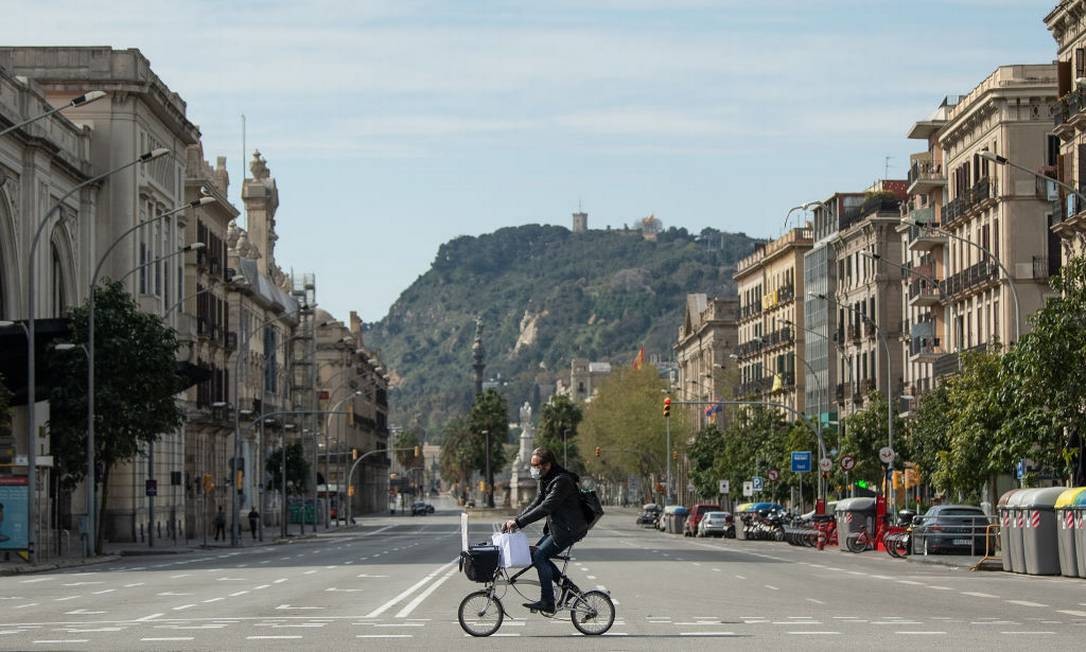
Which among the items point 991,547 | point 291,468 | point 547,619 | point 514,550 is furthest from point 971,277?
point 514,550

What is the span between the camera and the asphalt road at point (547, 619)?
20.8m

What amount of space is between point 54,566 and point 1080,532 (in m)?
24.2

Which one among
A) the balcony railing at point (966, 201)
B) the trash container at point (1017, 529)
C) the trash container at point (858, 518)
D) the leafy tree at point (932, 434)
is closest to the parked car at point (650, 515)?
the balcony railing at point (966, 201)

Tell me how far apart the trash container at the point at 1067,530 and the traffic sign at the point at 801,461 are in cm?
4952

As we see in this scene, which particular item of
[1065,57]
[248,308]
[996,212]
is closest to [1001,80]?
[996,212]

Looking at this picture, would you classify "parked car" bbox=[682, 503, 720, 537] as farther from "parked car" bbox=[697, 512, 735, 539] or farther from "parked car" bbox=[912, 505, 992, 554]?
"parked car" bbox=[912, 505, 992, 554]

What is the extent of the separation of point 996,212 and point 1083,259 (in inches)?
1245

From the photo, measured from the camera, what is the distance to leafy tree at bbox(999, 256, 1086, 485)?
43.3 m

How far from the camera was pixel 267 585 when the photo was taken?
3581cm

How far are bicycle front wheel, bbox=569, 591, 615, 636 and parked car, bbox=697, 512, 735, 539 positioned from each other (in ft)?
229

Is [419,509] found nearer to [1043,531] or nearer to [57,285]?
[57,285]

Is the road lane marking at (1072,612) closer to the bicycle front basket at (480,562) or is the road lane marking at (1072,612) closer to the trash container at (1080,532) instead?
the bicycle front basket at (480,562)

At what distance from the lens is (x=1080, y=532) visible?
125ft

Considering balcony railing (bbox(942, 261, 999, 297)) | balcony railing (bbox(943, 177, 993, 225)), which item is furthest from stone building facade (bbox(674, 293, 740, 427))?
balcony railing (bbox(943, 177, 993, 225))
